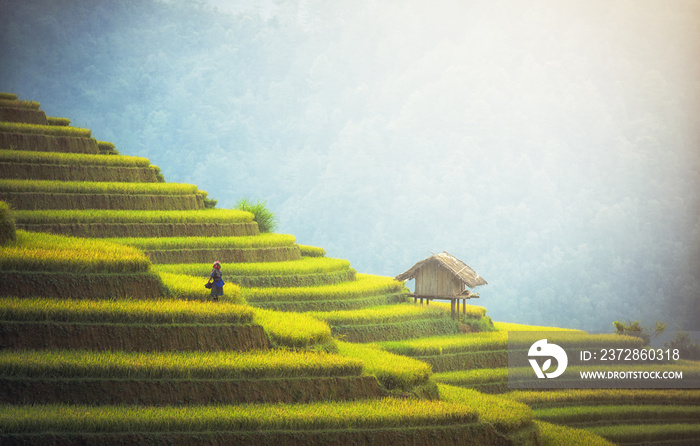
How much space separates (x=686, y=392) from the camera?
28.4m

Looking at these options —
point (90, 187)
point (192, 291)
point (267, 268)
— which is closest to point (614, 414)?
point (267, 268)

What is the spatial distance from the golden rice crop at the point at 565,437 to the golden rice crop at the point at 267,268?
31.2ft

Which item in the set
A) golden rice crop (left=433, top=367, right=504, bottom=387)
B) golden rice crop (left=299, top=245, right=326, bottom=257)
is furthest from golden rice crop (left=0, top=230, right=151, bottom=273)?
golden rice crop (left=299, top=245, right=326, bottom=257)

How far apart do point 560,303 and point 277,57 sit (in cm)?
4780

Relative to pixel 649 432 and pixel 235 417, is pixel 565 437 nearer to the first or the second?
pixel 649 432

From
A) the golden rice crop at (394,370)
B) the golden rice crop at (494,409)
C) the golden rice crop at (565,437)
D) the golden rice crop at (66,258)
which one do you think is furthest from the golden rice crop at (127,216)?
the golden rice crop at (565,437)

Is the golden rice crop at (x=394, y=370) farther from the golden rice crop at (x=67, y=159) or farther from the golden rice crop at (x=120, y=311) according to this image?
the golden rice crop at (x=67, y=159)

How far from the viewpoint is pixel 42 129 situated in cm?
2659

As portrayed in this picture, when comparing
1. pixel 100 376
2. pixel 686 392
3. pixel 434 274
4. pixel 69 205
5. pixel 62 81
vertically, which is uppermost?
pixel 62 81

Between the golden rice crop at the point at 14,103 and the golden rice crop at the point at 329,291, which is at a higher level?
the golden rice crop at the point at 14,103

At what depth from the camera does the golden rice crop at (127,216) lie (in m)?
23.0

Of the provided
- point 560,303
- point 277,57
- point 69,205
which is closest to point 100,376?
point 69,205

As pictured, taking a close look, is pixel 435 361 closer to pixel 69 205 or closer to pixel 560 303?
pixel 69 205

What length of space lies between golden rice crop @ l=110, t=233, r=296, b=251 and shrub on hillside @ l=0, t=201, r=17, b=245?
5.18 m
